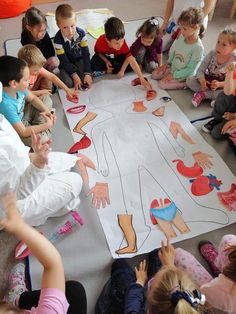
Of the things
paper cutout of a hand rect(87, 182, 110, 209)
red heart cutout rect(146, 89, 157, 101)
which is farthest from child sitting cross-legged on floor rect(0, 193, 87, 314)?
red heart cutout rect(146, 89, 157, 101)

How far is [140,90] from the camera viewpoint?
1.84 meters

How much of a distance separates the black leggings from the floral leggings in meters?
0.35

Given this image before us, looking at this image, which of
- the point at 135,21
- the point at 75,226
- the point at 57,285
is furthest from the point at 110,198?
the point at 135,21

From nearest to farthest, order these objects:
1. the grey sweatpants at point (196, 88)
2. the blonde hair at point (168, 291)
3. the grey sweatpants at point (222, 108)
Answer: the blonde hair at point (168, 291) → the grey sweatpants at point (222, 108) → the grey sweatpants at point (196, 88)

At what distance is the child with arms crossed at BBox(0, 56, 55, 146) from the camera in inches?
49.6

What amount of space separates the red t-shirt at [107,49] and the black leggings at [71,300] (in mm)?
1330

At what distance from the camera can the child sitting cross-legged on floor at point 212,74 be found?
1.61 m

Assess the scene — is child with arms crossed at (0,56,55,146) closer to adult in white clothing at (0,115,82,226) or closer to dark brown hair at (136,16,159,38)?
adult in white clothing at (0,115,82,226)

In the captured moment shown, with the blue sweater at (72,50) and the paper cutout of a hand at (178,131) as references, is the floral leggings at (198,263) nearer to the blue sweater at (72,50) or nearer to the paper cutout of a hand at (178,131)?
the paper cutout of a hand at (178,131)

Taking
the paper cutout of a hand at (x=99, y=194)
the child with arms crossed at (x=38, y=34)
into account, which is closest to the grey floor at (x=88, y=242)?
the paper cutout of a hand at (x=99, y=194)

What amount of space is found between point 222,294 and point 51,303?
446 millimetres

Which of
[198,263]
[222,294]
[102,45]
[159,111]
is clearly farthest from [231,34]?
[222,294]

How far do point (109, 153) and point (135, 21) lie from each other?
4.61 feet

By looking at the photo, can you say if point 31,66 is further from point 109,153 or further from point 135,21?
point 135,21
